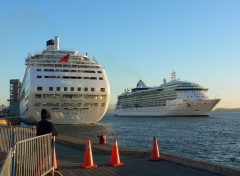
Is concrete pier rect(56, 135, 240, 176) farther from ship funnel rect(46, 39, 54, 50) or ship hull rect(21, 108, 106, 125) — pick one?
ship funnel rect(46, 39, 54, 50)

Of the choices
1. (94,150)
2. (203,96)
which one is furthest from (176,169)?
(203,96)

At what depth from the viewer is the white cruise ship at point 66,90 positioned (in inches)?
1971

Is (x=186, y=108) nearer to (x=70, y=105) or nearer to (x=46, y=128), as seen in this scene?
(x=70, y=105)

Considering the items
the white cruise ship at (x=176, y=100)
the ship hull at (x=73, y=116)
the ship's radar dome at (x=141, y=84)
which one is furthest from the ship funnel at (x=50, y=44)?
the ship's radar dome at (x=141, y=84)

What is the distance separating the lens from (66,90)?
50.9 meters

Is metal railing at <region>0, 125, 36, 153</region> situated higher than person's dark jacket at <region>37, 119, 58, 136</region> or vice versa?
person's dark jacket at <region>37, 119, 58, 136</region>

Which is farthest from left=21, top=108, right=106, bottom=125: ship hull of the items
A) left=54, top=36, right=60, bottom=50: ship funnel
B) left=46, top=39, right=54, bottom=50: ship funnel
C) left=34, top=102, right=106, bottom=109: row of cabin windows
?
left=46, top=39, right=54, bottom=50: ship funnel

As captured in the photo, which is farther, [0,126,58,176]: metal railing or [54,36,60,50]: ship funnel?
[54,36,60,50]: ship funnel

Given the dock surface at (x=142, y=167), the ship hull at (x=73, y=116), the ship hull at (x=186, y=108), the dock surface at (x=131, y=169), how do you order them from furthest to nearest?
the ship hull at (x=186, y=108)
the ship hull at (x=73, y=116)
the dock surface at (x=131, y=169)
the dock surface at (x=142, y=167)

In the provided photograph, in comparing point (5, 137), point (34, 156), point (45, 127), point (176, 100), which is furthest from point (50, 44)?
point (34, 156)

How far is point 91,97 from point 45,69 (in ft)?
27.5

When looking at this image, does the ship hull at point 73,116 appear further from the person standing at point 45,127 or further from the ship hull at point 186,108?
the ship hull at point 186,108

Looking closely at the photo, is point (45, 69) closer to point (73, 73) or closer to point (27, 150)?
point (73, 73)

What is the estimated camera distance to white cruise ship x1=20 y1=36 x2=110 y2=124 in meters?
50.1
